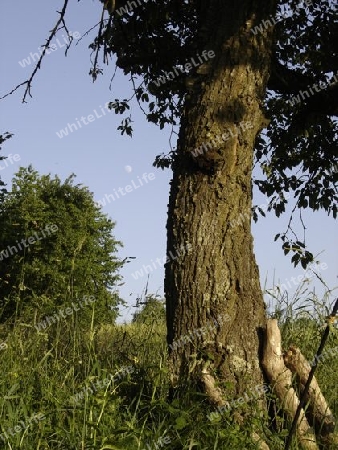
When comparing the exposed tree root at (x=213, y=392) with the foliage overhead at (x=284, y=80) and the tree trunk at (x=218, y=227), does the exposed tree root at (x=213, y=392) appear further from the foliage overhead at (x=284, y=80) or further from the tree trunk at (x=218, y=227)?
the foliage overhead at (x=284, y=80)

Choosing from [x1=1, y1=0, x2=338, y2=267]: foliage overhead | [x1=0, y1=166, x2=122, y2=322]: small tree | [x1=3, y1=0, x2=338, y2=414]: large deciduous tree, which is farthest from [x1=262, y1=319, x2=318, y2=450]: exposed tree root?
[x1=0, y1=166, x2=122, y2=322]: small tree

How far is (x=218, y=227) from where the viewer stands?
21.1 ft

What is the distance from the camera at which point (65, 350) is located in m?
6.62

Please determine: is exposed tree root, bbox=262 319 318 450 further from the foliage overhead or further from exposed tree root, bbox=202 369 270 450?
the foliage overhead

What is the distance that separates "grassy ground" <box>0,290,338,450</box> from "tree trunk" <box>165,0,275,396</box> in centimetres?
40

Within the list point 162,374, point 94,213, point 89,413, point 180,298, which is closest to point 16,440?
point 89,413

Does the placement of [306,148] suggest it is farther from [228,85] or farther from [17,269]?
[17,269]

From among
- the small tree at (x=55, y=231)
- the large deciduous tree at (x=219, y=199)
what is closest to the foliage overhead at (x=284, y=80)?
the large deciduous tree at (x=219, y=199)

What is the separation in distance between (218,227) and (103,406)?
2.41 metres

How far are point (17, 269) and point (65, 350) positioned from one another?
21.0 m

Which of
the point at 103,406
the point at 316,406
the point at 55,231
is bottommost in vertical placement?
the point at 316,406

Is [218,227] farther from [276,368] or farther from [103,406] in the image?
[103,406]

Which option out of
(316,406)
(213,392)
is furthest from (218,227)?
(316,406)

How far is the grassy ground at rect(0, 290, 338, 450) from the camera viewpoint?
4.64 m
